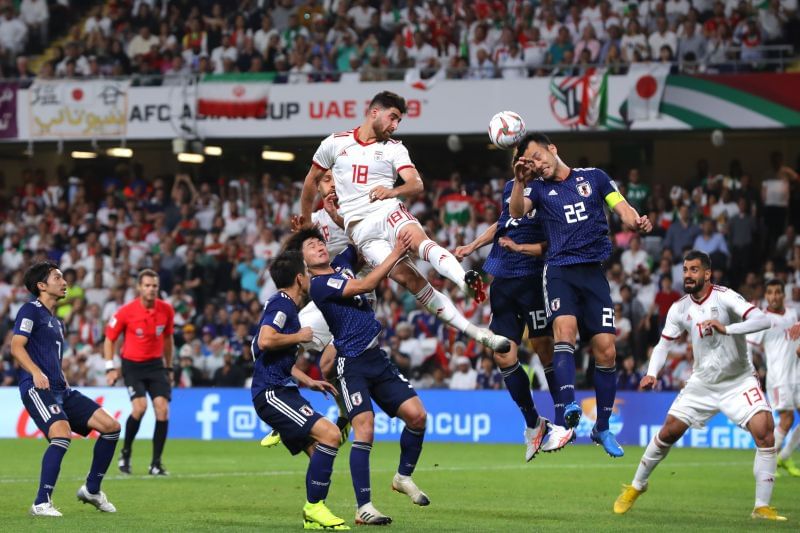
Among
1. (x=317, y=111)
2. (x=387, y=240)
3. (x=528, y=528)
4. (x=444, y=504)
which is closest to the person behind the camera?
(x=528, y=528)

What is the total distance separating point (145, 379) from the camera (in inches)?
680

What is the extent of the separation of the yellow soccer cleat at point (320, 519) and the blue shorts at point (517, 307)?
2.59 meters

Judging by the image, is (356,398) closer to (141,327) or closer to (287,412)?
(287,412)

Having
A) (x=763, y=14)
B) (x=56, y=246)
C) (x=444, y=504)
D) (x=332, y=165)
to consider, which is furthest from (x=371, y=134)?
(x=56, y=246)

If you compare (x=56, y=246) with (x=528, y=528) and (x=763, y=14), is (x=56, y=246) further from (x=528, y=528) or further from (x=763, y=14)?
(x=528, y=528)

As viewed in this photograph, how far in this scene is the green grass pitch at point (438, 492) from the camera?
11727 millimetres

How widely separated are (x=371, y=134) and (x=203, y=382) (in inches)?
541

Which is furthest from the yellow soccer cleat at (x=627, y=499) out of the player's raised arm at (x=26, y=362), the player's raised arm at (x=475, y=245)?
the player's raised arm at (x=26, y=362)

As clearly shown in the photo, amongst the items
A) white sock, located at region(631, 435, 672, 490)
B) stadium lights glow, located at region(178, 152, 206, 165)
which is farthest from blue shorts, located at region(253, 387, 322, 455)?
stadium lights glow, located at region(178, 152, 206, 165)

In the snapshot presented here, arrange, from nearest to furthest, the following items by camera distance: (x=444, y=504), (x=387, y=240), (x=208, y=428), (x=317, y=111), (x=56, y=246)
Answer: (x=387, y=240)
(x=444, y=504)
(x=208, y=428)
(x=317, y=111)
(x=56, y=246)

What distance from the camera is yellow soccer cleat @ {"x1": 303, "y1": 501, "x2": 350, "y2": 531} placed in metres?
10.9

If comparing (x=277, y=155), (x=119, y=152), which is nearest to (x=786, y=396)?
(x=277, y=155)

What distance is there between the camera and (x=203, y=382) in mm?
25406

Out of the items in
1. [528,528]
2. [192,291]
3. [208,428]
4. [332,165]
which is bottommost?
[208,428]
